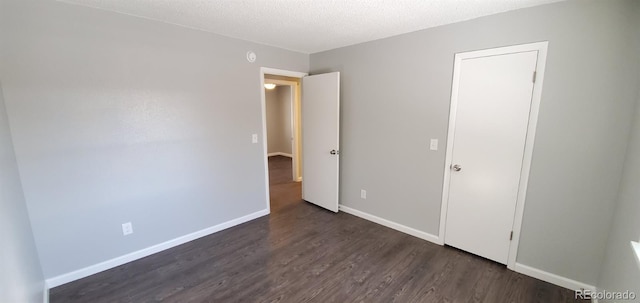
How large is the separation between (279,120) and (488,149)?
20.8 ft

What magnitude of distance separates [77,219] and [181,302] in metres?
1.19

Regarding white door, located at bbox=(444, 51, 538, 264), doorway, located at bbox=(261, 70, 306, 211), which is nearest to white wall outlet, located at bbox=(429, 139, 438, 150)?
Result: white door, located at bbox=(444, 51, 538, 264)

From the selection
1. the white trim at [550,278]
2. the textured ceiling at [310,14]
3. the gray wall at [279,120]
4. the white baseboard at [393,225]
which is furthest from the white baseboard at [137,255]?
the gray wall at [279,120]

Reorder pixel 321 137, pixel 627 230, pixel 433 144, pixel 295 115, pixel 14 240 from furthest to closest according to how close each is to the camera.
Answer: pixel 295 115
pixel 321 137
pixel 433 144
pixel 627 230
pixel 14 240

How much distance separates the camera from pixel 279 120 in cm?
788

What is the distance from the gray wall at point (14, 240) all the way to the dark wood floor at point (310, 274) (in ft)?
1.45

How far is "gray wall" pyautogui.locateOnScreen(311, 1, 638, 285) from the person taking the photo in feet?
5.77

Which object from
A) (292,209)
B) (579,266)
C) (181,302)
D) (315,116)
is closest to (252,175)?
(292,209)

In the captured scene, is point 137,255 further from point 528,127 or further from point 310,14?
point 528,127

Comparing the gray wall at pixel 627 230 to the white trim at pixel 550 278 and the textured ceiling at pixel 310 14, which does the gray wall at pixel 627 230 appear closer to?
the white trim at pixel 550 278

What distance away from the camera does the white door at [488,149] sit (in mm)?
2105

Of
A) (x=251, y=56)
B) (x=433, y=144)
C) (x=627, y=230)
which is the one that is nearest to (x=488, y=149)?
(x=433, y=144)

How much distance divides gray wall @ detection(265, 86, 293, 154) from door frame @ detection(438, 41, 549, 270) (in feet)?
18.5

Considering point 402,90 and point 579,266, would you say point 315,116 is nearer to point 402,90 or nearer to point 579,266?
point 402,90
